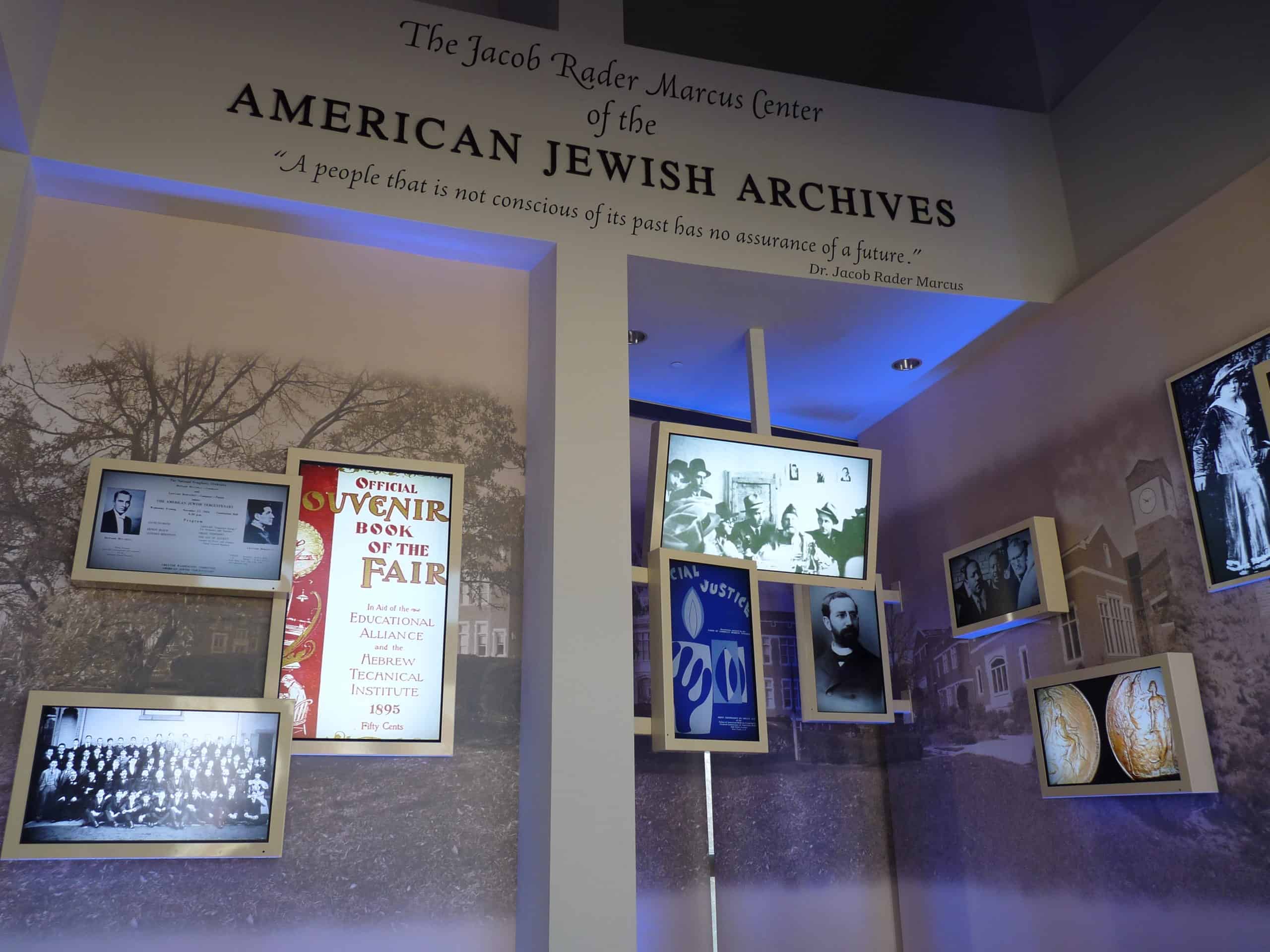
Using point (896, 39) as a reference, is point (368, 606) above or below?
below

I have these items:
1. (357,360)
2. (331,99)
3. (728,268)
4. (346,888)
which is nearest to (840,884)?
(346,888)

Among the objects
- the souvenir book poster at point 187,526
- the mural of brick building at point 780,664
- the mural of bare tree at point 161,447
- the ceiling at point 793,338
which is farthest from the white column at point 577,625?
the mural of brick building at point 780,664

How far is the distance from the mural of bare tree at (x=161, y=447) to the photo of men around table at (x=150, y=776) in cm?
17

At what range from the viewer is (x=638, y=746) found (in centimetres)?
510

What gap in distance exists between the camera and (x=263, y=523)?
3764 millimetres

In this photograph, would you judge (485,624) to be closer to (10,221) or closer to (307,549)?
(307,549)

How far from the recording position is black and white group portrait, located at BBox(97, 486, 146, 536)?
357cm

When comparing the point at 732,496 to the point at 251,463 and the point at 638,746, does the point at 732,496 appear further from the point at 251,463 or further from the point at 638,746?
the point at 251,463

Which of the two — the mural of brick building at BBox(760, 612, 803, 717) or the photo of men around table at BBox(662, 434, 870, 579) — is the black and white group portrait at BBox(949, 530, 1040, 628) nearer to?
the photo of men around table at BBox(662, 434, 870, 579)

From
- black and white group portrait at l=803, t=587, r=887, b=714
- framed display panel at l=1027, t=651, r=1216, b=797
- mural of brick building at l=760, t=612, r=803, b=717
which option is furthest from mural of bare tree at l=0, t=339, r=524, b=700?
framed display panel at l=1027, t=651, r=1216, b=797


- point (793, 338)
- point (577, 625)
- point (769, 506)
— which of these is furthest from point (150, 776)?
point (793, 338)

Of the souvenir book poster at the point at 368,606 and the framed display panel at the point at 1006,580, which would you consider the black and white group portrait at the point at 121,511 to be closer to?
the souvenir book poster at the point at 368,606

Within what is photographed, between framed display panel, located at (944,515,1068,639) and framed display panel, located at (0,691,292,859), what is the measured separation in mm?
3216

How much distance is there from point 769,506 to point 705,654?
88 cm
